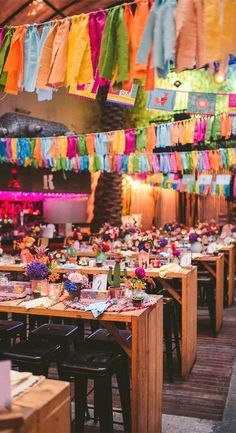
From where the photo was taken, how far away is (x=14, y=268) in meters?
7.05

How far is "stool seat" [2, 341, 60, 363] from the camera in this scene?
145 inches

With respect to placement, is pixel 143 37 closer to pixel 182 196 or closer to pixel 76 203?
→ pixel 76 203

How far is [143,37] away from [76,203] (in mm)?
12744

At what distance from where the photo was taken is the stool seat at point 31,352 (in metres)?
3.67

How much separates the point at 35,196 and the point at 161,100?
596 centimetres

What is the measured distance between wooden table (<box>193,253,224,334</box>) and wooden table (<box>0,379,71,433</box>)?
5.43 metres

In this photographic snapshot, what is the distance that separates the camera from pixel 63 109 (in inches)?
619

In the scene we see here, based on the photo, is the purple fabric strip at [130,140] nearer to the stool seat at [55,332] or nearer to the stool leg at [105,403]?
the stool seat at [55,332]

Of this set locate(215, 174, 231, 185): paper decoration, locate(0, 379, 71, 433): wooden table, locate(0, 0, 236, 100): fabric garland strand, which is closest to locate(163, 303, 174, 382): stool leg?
locate(0, 0, 236, 100): fabric garland strand

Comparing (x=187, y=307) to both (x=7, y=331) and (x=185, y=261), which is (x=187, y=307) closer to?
(x=185, y=261)

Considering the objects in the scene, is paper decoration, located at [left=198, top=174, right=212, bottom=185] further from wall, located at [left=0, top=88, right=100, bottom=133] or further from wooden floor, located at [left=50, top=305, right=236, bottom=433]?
wooden floor, located at [left=50, top=305, right=236, bottom=433]

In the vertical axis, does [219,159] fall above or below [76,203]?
above

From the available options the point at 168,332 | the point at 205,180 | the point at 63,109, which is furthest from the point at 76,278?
the point at 63,109

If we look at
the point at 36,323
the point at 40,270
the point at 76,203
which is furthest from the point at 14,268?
the point at 76,203
